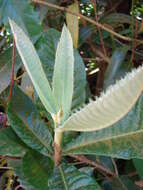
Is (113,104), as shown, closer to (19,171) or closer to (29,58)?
(29,58)

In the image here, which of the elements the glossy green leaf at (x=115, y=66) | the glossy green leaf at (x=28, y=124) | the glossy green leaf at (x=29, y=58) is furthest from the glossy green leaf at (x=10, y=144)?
the glossy green leaf at (x=115, y=66)

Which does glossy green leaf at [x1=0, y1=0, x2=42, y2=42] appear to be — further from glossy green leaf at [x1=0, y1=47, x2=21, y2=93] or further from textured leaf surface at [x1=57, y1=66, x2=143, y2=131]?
textured leaf surface at [x1=57, y1=66, x2=143, y2=131]

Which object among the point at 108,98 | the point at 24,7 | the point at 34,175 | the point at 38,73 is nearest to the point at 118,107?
the point at 108,98

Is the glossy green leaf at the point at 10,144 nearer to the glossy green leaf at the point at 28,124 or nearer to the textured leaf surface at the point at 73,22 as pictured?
the glossy green leaf at the point at 28,124

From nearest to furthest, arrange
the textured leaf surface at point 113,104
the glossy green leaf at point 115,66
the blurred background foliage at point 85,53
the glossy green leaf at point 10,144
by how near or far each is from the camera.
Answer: the textured leaf surface at point 113,104 < the glossy green leaf at point 10,144 < the blurred background foliage at point 85,53 < the glossy green leaf at point 115,66

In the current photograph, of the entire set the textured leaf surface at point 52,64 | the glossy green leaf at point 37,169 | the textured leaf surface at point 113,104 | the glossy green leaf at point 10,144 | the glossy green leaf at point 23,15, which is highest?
the glossy green leaf at point 23,15

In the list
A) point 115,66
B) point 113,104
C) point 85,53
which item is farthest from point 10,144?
point 85,53

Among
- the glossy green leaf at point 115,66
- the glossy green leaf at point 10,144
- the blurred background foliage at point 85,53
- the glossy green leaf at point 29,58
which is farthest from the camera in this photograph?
the glossy green leaf at point 115,66
